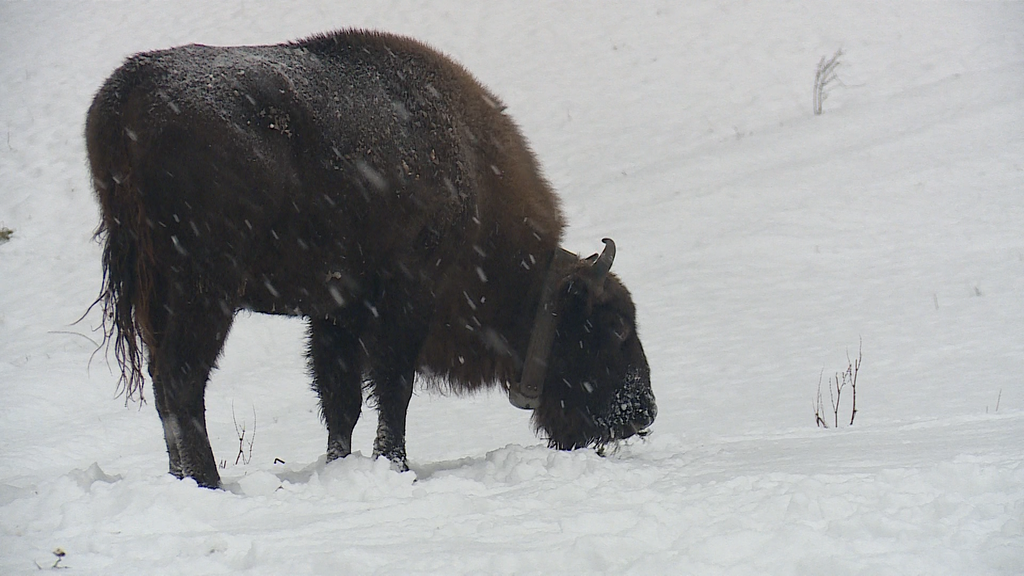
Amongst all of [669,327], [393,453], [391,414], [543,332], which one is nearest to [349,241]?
[391,414]

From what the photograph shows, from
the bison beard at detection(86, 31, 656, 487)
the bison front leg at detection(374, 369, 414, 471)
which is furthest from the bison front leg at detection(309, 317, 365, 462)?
the bison front leg at detection(374, 369, 414, 471)

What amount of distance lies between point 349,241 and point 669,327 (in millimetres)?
4194

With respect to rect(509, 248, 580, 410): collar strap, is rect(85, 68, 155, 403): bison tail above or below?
above

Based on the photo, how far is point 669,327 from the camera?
25.0 feet

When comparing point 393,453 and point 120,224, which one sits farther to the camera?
point 393,453

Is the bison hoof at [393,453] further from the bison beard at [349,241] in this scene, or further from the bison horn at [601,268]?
the bison horn at [601,268]

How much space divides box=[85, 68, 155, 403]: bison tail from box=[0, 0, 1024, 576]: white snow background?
616mm

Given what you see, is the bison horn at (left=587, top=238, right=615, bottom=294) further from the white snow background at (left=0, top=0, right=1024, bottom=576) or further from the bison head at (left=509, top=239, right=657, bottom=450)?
the white snow background at (left=0, top=0, right=1024, bottom=576)

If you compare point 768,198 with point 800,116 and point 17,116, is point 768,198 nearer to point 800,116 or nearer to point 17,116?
point 800,116

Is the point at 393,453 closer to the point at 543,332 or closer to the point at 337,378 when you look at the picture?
the point at 337,378

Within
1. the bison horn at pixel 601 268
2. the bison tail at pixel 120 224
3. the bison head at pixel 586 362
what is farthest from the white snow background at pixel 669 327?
the bison horn at pixel 601 268

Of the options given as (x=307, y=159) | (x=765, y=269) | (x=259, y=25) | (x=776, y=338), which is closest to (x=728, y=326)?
(x=776, y=338)

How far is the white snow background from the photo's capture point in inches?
96.9

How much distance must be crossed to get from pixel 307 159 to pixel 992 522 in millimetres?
2879
